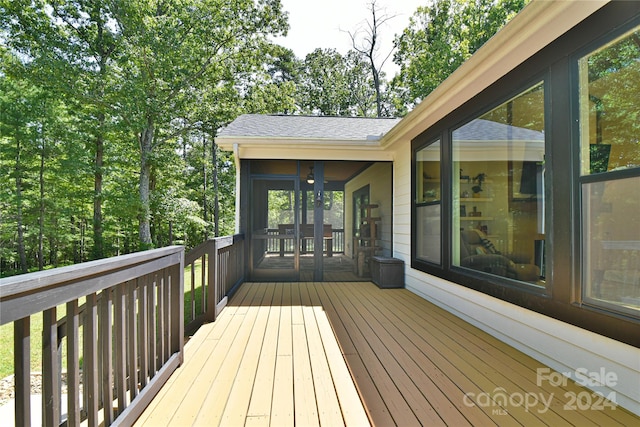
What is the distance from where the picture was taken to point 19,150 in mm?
11242

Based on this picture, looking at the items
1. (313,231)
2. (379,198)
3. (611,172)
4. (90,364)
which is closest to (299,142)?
(313,231)

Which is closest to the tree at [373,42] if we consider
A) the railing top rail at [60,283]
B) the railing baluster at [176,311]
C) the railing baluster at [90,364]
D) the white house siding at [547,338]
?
the white house siding at [547,338]

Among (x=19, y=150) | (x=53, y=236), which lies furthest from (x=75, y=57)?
(x=53, y=236)

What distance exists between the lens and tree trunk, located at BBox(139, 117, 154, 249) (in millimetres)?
11188

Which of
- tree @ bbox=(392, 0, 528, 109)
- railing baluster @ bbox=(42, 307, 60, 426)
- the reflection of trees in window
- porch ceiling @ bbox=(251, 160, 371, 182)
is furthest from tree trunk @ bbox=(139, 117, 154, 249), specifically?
tree @ bbox=(392, 0, 528, 109)

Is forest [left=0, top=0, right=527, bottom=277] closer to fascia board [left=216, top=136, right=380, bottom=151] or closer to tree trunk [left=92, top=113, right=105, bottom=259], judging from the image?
tree trunk [left=92, top=113, right=105, bottom=259]

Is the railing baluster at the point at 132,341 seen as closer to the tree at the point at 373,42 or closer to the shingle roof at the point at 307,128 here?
the shingle roof at the point at 307,128

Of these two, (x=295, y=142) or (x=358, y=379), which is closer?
(x=358, y=379)

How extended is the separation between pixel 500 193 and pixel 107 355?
14.7ft

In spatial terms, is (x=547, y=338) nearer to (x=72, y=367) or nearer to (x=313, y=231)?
(x=72, y=367)

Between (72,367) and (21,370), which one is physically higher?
(21,370)

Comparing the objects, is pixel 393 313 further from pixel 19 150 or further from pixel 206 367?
pixel 19 150

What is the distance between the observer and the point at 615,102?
2160 millimetres

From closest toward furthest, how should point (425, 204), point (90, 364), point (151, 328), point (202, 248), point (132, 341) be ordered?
point (90, 364) < point (132, 341) < point (151, 328) < point (202, 248) < point (425, 204)
